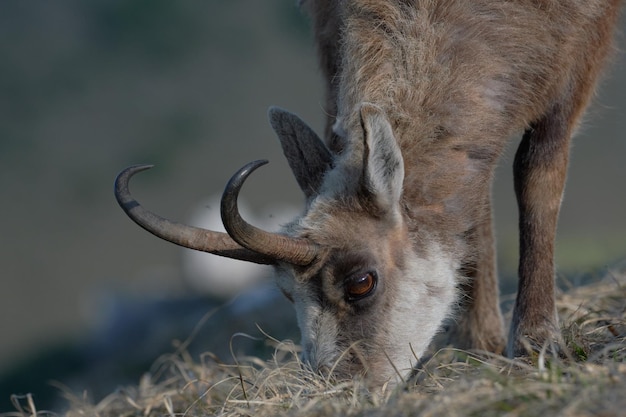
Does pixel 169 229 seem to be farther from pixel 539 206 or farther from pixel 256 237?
pixel 539 206

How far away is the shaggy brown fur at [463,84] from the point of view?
492 cm

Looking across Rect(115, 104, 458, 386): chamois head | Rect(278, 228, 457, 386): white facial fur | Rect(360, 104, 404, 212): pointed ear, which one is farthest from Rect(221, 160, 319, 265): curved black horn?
Rect(360, 104, 404, 212): pointed ear

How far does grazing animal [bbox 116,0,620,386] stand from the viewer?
16.0 ft

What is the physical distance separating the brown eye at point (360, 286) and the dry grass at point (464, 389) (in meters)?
0.45

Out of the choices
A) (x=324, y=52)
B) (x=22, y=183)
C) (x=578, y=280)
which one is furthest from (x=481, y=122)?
(x=22, y=183)

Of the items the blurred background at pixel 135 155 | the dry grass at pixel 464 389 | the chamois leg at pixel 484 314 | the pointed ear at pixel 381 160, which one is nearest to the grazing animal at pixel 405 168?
the pointed ear at pixel 381 160

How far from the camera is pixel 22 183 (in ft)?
46.0

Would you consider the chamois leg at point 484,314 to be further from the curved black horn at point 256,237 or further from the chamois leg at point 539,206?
the curved black horn at point 256,237

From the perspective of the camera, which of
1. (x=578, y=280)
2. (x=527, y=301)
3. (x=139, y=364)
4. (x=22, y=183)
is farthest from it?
(x=22, y=183)

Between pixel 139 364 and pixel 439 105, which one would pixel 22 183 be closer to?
pixel 139 364

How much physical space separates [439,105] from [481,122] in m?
0.27

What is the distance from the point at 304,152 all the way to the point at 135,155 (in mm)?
9192

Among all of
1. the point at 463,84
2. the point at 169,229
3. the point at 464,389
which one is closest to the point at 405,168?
the point at 463,84

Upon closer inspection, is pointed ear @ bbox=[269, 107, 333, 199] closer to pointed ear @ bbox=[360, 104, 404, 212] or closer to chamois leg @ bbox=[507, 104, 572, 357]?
pointed ear @ bbox=[360, 104, 404, 212]
